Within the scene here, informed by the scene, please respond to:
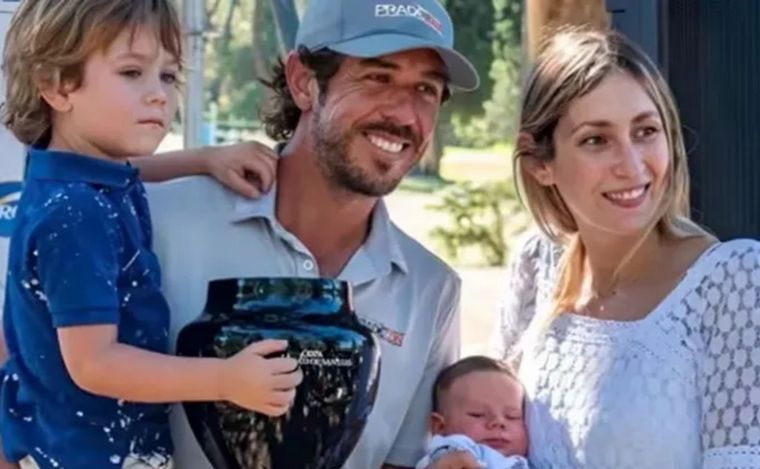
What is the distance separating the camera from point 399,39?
2.53 m

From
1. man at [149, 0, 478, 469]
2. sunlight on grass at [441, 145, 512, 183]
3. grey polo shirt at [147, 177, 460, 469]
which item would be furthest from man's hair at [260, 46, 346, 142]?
sunlight on grass at [441, 145, 512, 183]

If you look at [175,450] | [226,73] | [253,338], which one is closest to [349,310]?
[253,338]

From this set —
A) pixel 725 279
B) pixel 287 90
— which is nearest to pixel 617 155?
pixel 725 279

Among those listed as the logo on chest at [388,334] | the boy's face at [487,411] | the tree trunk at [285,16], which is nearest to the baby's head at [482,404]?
the boy's face at [487,411]

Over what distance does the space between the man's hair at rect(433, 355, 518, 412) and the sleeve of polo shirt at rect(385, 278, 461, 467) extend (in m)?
0.02

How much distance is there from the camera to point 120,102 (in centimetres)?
219

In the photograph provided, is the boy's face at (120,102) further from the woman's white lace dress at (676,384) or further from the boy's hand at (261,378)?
the woman's white lace dress at (676,384)

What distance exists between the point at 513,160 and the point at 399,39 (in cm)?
37

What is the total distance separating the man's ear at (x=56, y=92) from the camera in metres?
2.21

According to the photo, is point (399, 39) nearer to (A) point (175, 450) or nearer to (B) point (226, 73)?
(A) point (175, 450)

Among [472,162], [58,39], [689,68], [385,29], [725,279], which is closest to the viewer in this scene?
[58,39]

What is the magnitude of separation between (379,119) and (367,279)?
0.29m

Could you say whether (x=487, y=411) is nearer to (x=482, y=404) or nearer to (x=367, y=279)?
(x=482, y=404)

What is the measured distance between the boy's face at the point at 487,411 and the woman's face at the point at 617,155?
1.10 feet
